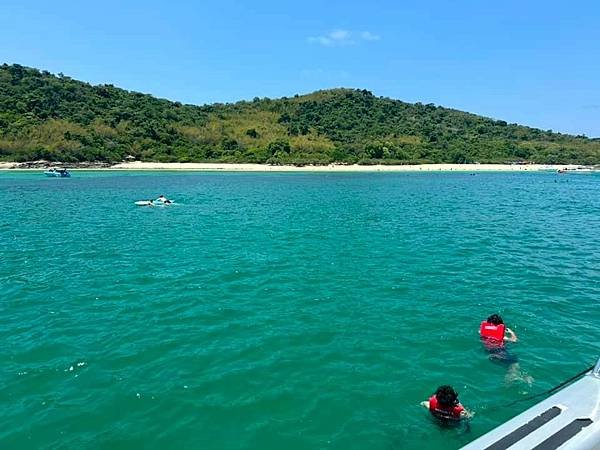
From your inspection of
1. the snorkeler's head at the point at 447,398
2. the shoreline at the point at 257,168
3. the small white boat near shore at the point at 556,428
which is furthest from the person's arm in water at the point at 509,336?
the shoreline at the point at 257,168

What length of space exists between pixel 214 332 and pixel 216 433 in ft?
19.2

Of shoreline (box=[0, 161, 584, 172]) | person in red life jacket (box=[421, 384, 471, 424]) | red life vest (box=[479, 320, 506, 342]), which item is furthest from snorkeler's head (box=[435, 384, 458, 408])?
shoreline (box=[0, 161, 584, 172])

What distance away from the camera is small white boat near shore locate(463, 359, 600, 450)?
7.28 m

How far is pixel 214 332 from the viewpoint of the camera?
16.1 metres

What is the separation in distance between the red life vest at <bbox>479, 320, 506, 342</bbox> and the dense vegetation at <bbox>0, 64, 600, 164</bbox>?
125686 mm

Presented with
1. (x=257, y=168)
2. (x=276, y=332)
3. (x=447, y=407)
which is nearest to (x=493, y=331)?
(x=447, y=407)

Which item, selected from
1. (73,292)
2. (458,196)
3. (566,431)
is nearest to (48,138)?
(458,196)

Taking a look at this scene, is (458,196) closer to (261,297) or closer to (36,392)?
(261,297)

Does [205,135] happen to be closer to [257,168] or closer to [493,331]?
[257,168]

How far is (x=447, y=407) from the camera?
10711mm

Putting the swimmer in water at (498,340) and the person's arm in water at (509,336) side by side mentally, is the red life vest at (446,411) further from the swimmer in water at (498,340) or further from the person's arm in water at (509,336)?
the person's arm in water at (509,336)

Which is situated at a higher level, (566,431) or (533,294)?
(566,431)

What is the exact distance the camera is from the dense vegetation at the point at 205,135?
443 feet

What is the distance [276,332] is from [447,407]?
22.9ft
